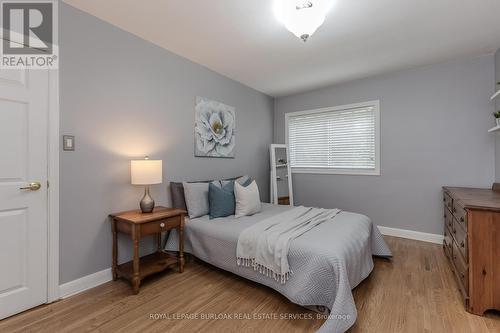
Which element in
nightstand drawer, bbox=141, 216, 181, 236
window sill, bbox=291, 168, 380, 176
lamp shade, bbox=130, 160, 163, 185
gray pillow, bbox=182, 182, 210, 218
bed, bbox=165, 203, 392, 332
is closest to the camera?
bed, bbox=165, 203, 392, 332

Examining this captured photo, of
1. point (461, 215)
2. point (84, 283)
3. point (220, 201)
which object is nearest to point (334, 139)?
point (461, 215)

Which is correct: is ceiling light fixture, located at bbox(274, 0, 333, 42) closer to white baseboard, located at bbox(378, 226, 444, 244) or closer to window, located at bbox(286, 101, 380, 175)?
window, located at bbox(286, 101, 380, 175)

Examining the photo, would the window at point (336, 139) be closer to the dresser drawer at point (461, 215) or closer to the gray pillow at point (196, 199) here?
Answer: the dresser drawer at point (461, 215)

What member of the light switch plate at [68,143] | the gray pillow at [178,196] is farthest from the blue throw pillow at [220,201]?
the light switch plate at [68,143]

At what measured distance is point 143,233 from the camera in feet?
7.03

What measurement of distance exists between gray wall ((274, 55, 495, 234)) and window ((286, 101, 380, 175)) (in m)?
0.13

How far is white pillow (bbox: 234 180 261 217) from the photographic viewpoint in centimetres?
282

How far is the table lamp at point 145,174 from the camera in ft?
7.51

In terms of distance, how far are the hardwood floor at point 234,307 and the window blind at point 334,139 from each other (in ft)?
6.19

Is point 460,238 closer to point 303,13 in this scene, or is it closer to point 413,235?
point 413,235

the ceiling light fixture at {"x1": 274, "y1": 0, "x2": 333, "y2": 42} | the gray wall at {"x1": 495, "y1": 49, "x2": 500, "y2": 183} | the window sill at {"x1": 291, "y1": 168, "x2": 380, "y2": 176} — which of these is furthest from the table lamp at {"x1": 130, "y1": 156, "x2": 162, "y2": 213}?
the gray wall at {"x1": 495, "y1": 49, "x2": 500, "y2": 183}

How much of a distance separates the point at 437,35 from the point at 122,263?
4.02 metres

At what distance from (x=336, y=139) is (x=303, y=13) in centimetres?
262

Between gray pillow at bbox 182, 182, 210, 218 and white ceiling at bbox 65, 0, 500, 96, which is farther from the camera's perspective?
gray pillow at bbox 182, 182, 210, 218
